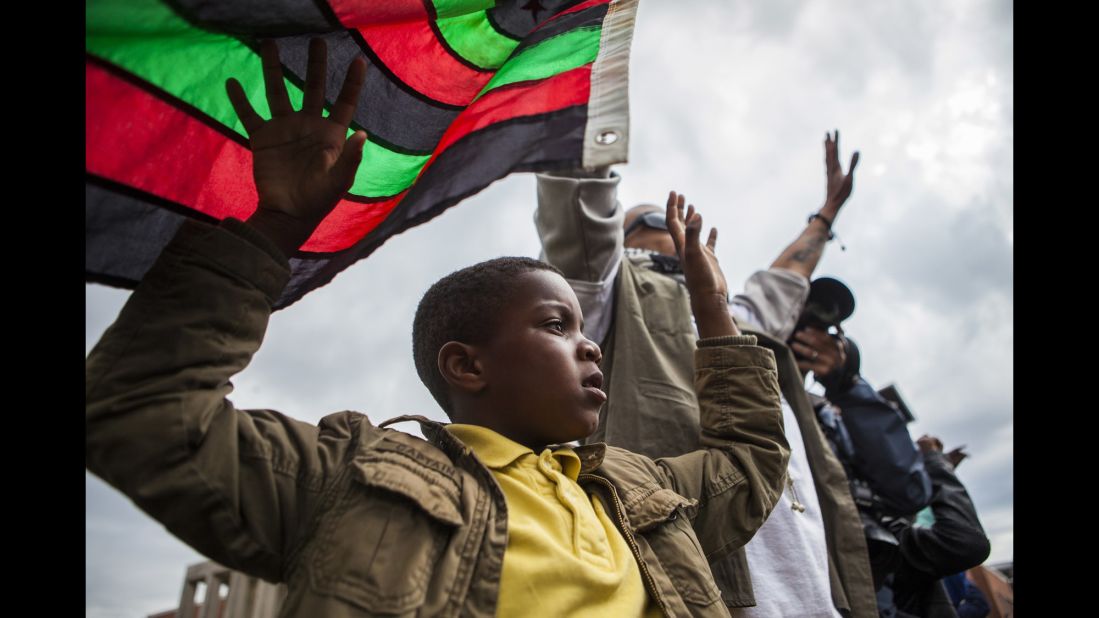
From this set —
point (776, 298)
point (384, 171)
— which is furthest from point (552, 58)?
point (776, 298)

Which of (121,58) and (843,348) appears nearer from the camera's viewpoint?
(121,58)

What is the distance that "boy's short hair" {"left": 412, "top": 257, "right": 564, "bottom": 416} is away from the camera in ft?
5.73

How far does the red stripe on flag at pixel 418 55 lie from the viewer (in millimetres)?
1502

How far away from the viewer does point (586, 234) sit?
224 centimetres

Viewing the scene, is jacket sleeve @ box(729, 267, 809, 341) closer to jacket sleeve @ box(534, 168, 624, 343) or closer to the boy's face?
jacket sleeve @ box(534, 168, 624, 343)

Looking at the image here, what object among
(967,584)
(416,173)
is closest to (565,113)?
(416,173)

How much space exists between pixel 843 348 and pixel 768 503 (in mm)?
1866

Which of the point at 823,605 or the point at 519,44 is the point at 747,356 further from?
the point at 519,44

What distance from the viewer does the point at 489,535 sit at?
126cm

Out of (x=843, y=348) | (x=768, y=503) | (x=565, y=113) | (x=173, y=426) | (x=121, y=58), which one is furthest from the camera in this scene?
(x=843, y=348)

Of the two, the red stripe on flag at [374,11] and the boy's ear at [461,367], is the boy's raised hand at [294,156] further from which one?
the boy's ear at [461,367]

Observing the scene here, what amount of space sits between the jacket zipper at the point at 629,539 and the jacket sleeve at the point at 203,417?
0.57m

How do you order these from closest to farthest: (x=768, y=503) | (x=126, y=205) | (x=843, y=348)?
1. (x=126, y=205)
2. (x=768, y=503)
3. (x=843, y=348)

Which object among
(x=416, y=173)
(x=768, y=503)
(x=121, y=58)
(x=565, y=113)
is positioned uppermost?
(x=565, y=113)
